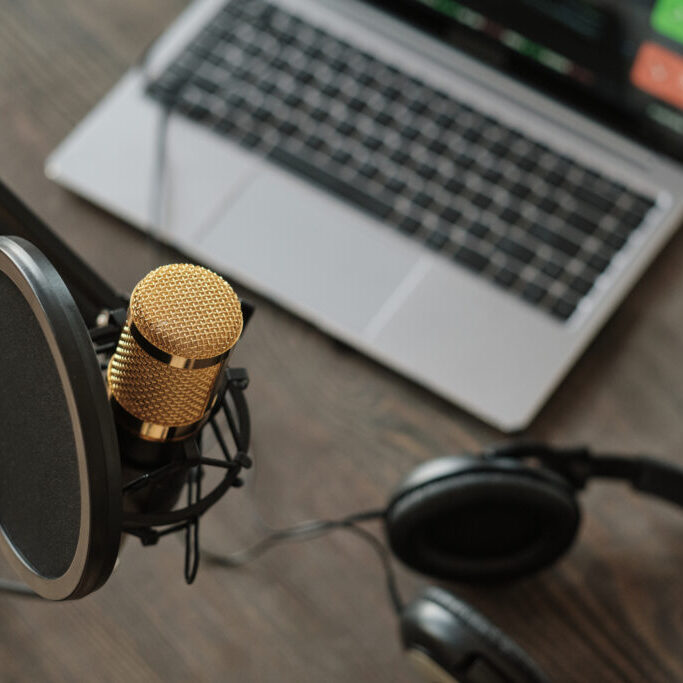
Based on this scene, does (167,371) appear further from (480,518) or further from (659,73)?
(659,73)

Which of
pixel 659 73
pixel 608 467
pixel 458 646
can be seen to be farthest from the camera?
pixel 659 73

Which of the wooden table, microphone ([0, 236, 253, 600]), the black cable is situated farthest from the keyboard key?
microphone ([0, 236, 253, 600])

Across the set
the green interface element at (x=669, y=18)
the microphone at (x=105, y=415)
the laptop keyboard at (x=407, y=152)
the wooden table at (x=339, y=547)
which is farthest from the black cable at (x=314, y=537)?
the green interface element at (x=669, y=18)

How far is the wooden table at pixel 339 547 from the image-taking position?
797mm

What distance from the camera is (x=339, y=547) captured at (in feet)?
2.75

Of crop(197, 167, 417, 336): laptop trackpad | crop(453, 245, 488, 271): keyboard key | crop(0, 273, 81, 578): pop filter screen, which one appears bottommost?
crop(197, 167, 417, 336): laptop trackpad

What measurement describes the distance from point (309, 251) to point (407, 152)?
124 millimetres

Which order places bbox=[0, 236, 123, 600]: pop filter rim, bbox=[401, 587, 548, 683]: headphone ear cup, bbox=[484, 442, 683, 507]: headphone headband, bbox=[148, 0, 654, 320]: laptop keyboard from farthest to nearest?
bbox=[148, 0, 654, 320]: laptop keyboard → bbox=[484, 442, 683, 507]: headphone headband → bbox=[401, 587, 548, 683]: headphone ear cup → bbox=[0, 236, 123, 600]: pop filter rim

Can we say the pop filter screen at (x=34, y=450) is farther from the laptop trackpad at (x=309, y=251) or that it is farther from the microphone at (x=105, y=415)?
the laptop trackpad at (x=309, y=251)

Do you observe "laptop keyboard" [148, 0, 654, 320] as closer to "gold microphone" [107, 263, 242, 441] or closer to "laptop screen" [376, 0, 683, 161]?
"laptop screen" [376, 0, 683, 161]

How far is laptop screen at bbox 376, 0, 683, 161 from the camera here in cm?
93

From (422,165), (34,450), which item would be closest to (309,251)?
(422,165)

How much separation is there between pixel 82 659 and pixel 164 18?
0.57 meters

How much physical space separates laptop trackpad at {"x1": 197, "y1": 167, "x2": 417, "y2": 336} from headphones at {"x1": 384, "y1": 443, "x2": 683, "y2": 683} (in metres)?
0.17
